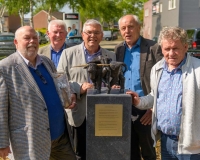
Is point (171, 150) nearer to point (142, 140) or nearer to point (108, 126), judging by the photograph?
point (108, 126)

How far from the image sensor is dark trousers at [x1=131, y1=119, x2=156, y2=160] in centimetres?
411

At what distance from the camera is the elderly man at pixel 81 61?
3.74 metres

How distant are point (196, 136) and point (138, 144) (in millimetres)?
1522

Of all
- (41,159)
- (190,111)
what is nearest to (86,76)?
(41,159)

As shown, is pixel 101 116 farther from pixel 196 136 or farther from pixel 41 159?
pixel 196 136

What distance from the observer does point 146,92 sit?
13.2 feet

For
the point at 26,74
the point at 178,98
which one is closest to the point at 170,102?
the point at 178,98

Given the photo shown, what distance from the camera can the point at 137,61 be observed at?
408cm

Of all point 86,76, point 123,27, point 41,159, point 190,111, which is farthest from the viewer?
point 123,27

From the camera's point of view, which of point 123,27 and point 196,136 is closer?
point 196,136

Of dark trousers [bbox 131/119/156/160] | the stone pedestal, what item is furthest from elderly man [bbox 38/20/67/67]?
the stone pedestal

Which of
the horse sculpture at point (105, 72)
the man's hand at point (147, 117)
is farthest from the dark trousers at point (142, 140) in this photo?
the horse sculpture at point (105, 72)

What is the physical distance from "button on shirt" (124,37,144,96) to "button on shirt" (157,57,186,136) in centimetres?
90

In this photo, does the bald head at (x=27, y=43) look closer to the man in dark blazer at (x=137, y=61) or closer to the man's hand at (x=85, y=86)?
the man's hand at (x=85, y=86)
